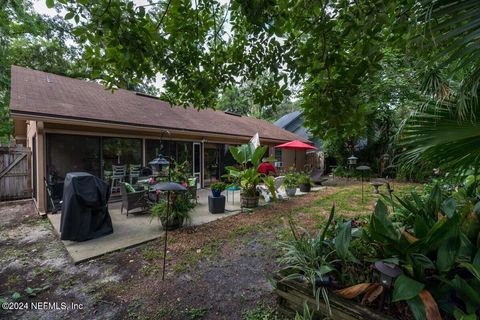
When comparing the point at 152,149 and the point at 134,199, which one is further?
the point at 152,149

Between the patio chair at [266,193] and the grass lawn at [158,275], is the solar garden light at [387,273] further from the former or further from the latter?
the patio chair at [266,193]

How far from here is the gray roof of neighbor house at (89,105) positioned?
6.98 metres

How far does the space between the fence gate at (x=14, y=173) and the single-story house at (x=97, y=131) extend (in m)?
0.54

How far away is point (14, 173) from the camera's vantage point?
29.9 feet

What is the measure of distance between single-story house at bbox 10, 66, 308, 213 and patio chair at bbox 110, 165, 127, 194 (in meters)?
0.20

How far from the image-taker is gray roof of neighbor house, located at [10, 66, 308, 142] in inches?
275

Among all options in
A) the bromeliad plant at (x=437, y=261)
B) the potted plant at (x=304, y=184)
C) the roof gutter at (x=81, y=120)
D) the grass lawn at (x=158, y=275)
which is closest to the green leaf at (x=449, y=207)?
the bromeliad plant at (x=437, y=261)

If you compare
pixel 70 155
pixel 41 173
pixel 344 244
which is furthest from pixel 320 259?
pixel 70 155

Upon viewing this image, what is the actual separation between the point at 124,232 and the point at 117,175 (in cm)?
404

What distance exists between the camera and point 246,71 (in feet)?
11.1

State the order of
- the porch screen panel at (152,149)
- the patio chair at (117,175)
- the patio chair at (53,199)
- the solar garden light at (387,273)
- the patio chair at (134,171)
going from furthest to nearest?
the porch screen panel at (152,149), the patio chair at (134,171), the patio chair at (117,175), the patio chair at (53,199), the solar garden light at (387,273)

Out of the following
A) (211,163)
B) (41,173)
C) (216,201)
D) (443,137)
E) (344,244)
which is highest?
(443,137)

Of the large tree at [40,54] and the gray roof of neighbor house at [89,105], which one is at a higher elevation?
the large tree at [40,54]

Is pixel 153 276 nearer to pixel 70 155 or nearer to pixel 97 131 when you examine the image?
pixel 70 155
